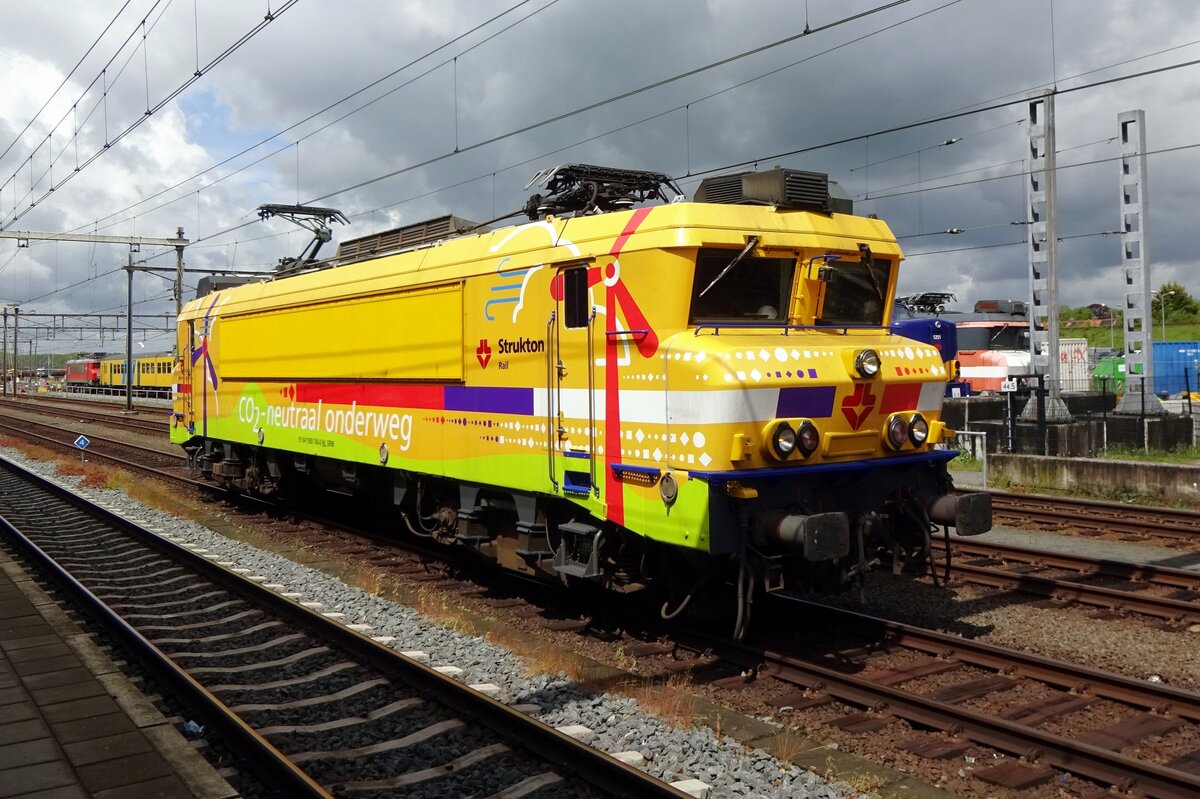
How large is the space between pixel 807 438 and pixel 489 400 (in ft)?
10.8

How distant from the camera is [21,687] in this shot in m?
6.77

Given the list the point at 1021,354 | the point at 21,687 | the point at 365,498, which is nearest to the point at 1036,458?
the point at 365,498

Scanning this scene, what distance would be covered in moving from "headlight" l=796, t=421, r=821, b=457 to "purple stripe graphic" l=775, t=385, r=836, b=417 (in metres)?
0.11

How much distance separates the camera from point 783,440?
22.7ft

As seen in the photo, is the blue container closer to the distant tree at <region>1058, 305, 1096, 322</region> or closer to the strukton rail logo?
the strukton rail logo

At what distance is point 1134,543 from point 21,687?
12439 mm

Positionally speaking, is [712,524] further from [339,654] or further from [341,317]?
[341,317]

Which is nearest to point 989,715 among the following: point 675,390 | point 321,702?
point 675,390

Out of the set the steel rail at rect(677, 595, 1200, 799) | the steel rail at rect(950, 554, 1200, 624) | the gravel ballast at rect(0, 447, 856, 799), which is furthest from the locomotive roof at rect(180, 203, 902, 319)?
the steel rail at rect(950, 554, 1200, 624)

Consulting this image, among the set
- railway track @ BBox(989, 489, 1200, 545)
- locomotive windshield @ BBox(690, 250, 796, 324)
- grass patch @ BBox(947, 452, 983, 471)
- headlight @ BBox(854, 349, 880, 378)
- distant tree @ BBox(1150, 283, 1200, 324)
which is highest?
distant tree @ BBox(1150, 283, 1200, 324)

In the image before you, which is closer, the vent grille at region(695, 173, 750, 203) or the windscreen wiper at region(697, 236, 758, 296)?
the windscreen wiper at region(697, 236, 758, 296)

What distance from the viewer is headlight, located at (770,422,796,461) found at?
22.6 ft

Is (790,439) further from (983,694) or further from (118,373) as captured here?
(118,373)

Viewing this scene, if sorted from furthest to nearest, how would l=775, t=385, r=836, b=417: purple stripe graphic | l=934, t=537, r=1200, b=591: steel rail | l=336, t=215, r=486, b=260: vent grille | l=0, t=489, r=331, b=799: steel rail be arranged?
l=336, t=215, r=486, b=260: vent grille < l=934, t=537, r=1200, b=591: steel rail < l=775, t=385, r=836, b=417: purple stripe graphic < l=0, t=489, r=331, b=799: steel rail
